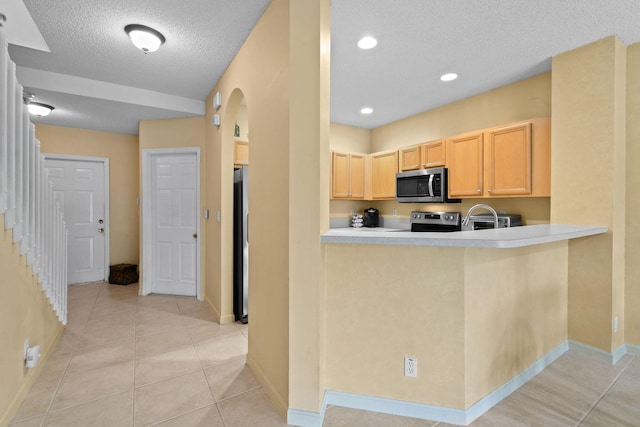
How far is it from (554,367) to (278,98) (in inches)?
112

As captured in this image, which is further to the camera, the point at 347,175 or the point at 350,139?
the point at 350,139

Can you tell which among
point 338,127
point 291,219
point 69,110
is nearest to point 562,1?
point 291,219

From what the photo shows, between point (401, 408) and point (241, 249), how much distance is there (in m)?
2.12

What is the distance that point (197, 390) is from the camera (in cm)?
207

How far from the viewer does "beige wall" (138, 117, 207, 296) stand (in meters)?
4.08

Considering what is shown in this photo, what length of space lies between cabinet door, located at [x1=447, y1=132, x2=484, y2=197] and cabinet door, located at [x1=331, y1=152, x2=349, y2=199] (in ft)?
5.13

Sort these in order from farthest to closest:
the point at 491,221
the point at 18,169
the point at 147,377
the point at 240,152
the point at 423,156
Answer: the point at 423,156, the point at 240,152, the point at 491,221, the point at 147,377, the point at 18,169

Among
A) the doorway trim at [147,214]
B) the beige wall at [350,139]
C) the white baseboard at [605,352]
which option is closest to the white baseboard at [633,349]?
the white baseboard at [605,352]

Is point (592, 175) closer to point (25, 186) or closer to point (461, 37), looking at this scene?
point (461, 37)

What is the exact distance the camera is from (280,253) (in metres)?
1.90

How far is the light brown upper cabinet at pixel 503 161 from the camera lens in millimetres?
2891

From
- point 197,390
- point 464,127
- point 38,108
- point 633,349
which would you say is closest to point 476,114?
point 464,127

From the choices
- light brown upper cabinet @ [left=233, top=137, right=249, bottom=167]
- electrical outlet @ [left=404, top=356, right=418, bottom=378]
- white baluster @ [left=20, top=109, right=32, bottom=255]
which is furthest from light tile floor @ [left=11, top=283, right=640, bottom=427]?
light brown upper cabinet @ [left=233, top=137, right=249, bottom=167]

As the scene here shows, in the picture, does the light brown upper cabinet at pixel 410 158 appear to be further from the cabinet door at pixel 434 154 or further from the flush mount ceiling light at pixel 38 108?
the flush mount ceiling light at pixel 38 108
